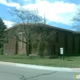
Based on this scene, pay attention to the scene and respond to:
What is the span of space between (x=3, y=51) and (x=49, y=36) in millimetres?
19106

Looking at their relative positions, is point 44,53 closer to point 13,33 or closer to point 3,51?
point 13,33

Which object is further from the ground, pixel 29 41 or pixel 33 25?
pixel 33 25

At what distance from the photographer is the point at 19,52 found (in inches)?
2184

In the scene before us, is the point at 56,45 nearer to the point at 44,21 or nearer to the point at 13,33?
the point at 44,21

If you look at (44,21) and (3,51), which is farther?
(3,51)

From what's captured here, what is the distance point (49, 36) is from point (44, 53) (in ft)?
12.5

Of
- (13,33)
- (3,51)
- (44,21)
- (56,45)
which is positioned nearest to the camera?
(13,33)

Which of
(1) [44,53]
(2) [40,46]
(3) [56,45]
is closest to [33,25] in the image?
(2) [40,46]

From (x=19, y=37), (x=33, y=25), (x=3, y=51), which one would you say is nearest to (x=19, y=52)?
(x=3, y=51)

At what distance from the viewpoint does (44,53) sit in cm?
4703

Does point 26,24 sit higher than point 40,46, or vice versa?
point 26,24

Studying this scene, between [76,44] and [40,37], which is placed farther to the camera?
[76,44]

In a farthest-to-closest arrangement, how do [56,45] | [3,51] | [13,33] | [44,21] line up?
[3,51] < [56,45] < [44,21] < [13,33]

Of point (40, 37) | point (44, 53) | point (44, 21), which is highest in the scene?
point (44, 21)
